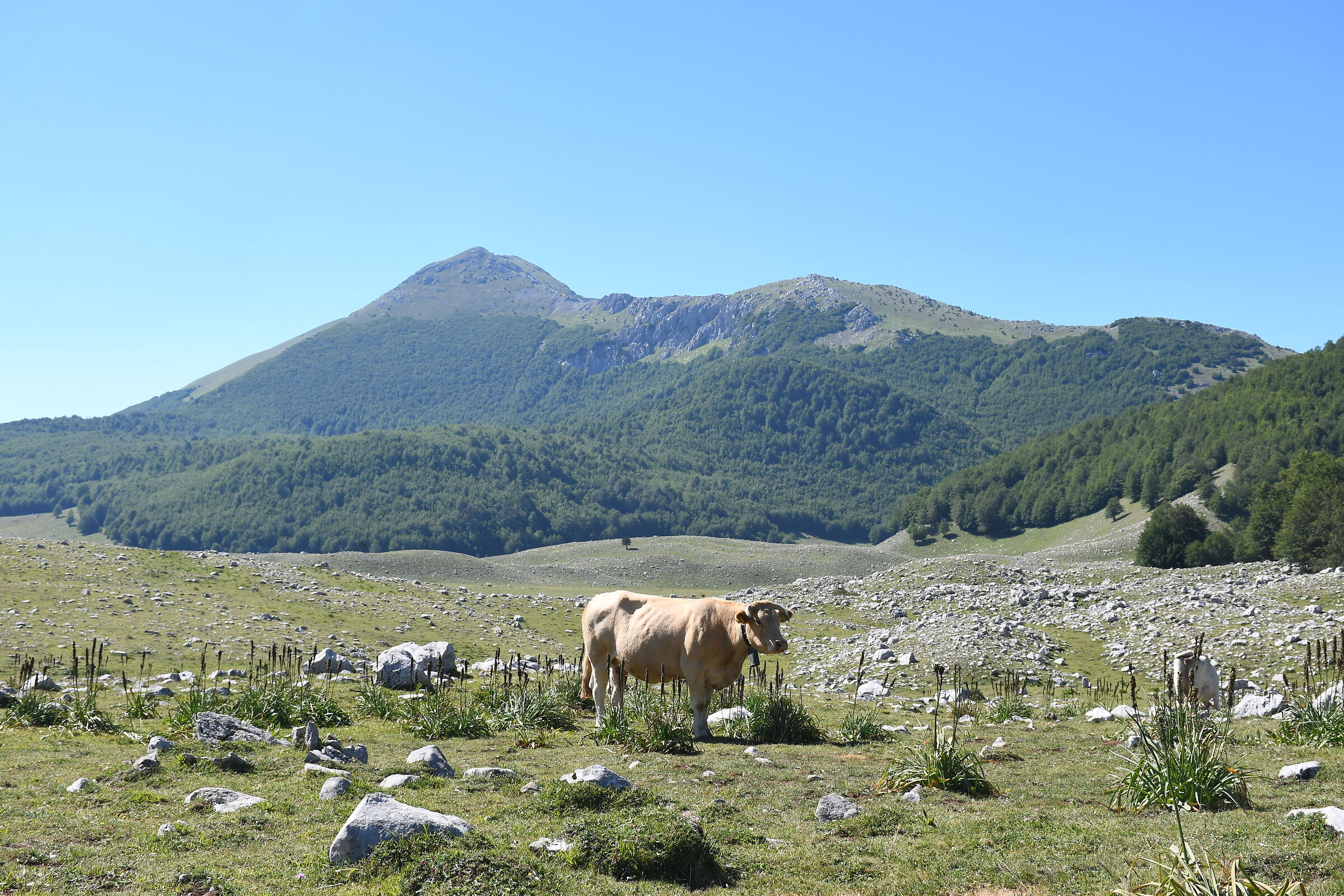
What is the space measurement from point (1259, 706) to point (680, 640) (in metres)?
12.0

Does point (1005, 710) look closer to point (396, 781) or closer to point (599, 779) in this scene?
point (599, 779)

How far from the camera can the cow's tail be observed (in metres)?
16.6

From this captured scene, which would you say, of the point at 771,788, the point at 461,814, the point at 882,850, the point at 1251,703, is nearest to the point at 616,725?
the point at 771,788

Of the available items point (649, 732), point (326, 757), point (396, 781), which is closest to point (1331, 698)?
point (649, 732)

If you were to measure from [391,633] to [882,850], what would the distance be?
32.1 meters

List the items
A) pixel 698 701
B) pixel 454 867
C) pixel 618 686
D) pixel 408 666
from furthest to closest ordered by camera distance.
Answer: pixel 408 666 → pixel 618 686 → pixel 698 701 → pixel 454 867

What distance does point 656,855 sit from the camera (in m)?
7.22

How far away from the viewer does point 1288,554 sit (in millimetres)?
50281

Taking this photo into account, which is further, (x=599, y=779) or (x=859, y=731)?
(x=859, y=731)

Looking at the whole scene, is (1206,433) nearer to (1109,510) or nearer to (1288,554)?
(1109,510)

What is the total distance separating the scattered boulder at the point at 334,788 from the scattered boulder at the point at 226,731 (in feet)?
11.8

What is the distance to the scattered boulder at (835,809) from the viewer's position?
8867mm

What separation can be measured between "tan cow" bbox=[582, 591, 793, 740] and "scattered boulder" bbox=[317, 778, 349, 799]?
6.10 meters

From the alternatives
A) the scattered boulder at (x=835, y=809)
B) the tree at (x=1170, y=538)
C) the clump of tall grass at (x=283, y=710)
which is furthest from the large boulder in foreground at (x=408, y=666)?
the tree at (x=1170, y=538)
